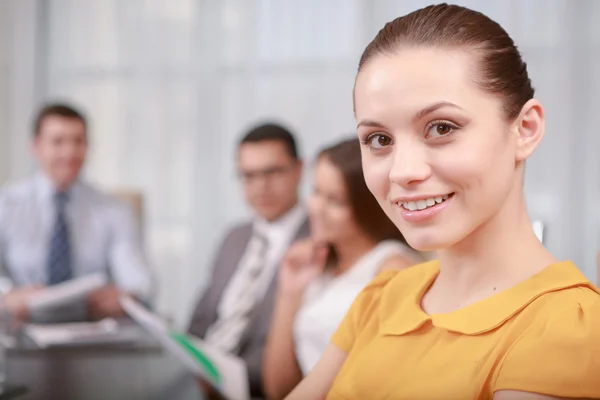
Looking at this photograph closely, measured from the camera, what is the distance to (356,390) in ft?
1.02

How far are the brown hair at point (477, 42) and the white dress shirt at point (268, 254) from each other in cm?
51

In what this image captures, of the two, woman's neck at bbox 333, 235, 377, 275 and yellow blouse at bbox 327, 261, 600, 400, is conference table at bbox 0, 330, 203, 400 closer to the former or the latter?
woman's neck at bbox 333, 235, 377, 275

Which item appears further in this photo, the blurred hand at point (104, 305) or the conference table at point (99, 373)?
the blurred hand at point (104, 305)

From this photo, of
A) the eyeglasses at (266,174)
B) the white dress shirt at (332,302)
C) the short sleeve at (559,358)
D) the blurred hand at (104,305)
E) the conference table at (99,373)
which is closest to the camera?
the short sleeve at (559,358)

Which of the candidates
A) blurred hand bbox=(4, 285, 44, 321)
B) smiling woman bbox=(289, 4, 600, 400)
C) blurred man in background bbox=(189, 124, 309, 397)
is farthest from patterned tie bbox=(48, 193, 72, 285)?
smiling woman bbox=(289, 4, 600, 400)

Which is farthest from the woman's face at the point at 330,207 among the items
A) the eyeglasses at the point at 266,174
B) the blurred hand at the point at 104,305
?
the blurred hand at the point at 104,305

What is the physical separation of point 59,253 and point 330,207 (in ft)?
3.28

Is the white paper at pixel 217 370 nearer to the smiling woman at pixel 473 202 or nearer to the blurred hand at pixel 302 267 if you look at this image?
the blurred hand at pixel 302 267

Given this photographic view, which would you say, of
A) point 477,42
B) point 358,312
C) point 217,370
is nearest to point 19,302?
point 217,370

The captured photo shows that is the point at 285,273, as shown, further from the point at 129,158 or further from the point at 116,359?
the point at 129,158

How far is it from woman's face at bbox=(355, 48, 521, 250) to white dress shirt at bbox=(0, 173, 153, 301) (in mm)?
1090

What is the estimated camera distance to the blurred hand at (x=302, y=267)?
486mm

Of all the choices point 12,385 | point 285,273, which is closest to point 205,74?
point 12,385

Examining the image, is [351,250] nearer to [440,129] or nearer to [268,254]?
[440,129]
